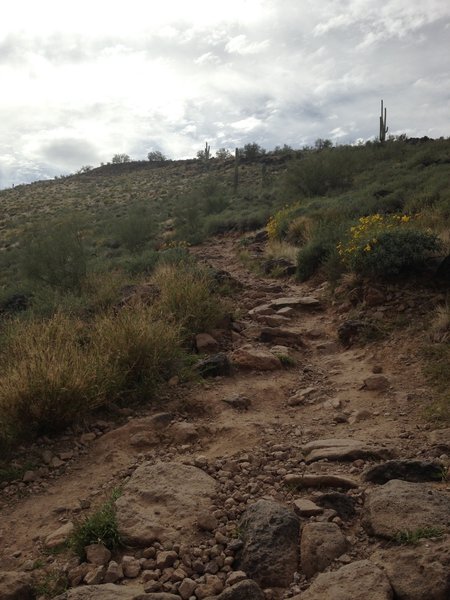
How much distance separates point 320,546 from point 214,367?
3082mm

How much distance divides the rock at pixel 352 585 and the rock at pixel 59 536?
4.85 ft

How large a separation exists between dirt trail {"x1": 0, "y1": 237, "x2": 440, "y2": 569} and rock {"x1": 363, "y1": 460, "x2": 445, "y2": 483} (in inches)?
9.1

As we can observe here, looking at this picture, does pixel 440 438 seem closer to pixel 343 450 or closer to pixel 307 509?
pixel 343 450

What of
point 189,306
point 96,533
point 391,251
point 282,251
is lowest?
point 96,533

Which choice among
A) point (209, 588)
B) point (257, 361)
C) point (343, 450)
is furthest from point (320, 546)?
point (257, 361)

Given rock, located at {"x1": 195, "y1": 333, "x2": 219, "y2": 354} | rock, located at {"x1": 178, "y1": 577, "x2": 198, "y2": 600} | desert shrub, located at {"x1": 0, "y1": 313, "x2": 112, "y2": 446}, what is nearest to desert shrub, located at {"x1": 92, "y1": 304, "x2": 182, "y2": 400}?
desert shrub, located at {"x1": 0, "y1": 313, "x2": 112, "y2": 446}

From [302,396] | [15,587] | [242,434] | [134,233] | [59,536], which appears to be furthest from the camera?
[134,233]

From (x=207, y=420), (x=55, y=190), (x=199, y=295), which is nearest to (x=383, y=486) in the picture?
(x=207, y=420)

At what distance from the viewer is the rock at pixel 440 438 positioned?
Result: 341 cm

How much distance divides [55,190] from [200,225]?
31.4 metres

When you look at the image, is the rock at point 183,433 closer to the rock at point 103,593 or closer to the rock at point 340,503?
the rock at point 340,503

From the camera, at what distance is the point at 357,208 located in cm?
1241

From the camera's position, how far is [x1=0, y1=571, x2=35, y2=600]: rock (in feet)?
8.32

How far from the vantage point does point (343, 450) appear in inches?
140
